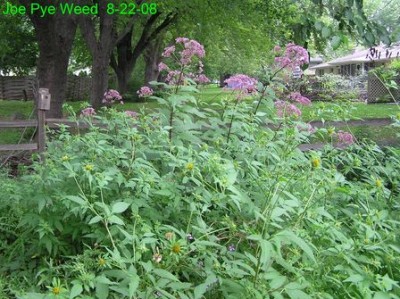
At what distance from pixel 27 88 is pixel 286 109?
88.2 ft

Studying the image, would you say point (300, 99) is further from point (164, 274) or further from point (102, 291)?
point (102, 291)

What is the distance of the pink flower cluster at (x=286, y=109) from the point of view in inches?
131

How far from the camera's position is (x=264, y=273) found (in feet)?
6.53

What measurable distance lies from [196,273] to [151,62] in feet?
92.9

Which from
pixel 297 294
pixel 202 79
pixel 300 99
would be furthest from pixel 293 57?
pixel 297 294

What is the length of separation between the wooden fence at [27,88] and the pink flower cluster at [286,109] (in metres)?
25.4

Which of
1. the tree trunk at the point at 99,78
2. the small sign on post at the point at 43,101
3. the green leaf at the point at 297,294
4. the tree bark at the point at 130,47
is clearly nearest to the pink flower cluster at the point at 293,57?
the green leaf at the point at 297,294

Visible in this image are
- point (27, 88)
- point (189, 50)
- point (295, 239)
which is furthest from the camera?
point (27, 88)

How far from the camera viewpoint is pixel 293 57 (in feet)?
11.4

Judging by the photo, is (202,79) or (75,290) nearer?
(75,290)

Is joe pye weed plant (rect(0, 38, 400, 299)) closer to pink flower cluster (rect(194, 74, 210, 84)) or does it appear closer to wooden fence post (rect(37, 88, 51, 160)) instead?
pink flower cluster (rect(194, 74, 210, 84))

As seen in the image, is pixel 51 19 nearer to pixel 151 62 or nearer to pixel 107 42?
pixel 107 42

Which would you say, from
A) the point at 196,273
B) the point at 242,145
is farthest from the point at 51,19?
the point at 196,273

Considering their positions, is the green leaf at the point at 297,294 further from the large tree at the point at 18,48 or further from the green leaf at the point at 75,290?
the large tree at the point at 18,48
